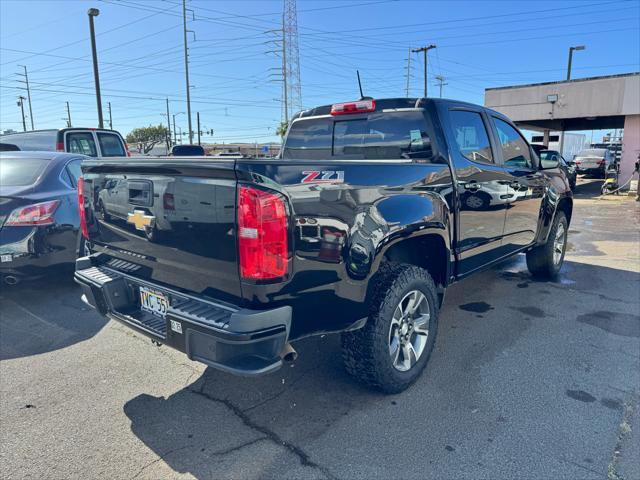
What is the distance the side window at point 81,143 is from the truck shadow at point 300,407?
741cm

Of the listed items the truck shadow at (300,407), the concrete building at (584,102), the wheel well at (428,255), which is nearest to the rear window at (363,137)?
the wheel well at (428,255)

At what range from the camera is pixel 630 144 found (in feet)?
59.7

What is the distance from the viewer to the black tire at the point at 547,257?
5531mm

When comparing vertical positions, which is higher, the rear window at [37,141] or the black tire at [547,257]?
the rear window at [37,141]

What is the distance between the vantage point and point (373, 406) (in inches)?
116

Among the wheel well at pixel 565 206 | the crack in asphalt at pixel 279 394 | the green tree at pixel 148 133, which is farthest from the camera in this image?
the green tree at pixel 148 133

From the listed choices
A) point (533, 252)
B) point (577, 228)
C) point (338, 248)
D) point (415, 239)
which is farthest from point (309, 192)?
point (577, 228)

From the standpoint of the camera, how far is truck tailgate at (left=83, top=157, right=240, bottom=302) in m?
2.27

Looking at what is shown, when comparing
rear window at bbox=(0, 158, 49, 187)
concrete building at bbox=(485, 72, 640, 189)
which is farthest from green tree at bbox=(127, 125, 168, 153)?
rear window at bbox=(0, 158, 49, 187)

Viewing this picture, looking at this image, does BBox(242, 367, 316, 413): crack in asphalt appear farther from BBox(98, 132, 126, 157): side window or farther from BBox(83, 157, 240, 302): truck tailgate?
BBox(98, 132, 126, 157): side window

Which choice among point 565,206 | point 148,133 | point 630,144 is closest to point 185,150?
point 565,206

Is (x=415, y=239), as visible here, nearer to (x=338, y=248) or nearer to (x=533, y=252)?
(x=338, y=248)

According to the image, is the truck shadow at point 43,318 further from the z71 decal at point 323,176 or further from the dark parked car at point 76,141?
the dark parked car at point 76,141

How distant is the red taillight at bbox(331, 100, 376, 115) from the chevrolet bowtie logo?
1.96 metres
